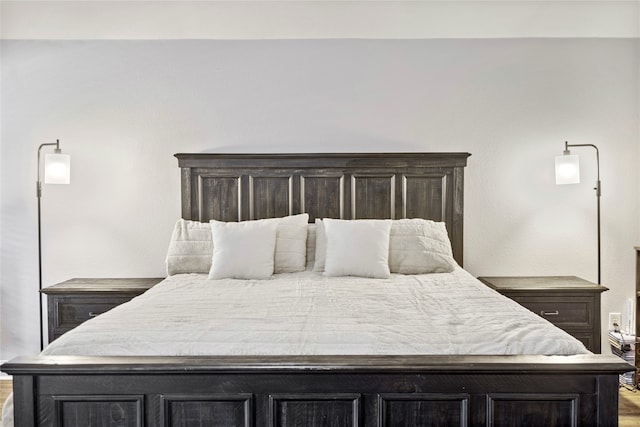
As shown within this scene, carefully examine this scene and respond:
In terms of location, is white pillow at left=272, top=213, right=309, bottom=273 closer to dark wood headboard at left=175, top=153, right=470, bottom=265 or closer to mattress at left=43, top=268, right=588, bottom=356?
dark wood headboard at left=175, top=153, right=470, bottom=265

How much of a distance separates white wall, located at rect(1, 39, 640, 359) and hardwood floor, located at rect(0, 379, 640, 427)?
482 mm

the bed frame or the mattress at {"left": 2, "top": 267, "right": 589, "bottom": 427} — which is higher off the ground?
the mattress at {"left": 2, "top": 267, "right": 589, "bottom": 427}

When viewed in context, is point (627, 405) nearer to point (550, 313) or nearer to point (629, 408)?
point (629, 408)

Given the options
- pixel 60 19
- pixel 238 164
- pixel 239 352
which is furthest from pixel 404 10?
pixel 239 352

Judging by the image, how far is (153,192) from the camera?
3535 mm

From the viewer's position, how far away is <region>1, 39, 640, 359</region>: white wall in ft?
11.5

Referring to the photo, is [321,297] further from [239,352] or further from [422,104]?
[422,104]

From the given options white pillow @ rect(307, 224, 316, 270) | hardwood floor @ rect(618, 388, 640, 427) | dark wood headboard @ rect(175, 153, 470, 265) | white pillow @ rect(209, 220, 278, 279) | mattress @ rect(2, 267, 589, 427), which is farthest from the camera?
dark wood headboard @ rect(175, 153, 470, 265)

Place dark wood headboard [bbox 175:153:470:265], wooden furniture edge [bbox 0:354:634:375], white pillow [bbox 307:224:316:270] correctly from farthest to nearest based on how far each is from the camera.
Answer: dark wood headboard [bbox 175:153:470:265] → white pillow [bbox 307:224:316:270] → wooden furniture edge [bbox 0:354:634:375]

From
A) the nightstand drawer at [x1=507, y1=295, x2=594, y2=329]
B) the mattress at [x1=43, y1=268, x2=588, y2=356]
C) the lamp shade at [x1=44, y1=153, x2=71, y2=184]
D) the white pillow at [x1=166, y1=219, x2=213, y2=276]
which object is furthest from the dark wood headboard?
the mattress at [x1=43, y1=268, x2=588, y2=356]

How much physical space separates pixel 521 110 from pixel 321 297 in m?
2.13

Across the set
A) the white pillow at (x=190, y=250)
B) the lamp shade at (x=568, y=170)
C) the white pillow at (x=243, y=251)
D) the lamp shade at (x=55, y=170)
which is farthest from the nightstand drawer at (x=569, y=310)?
the lamp shade at (x=55, y=170)

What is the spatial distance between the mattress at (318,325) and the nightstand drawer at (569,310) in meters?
0.83

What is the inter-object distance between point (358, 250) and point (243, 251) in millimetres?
667
